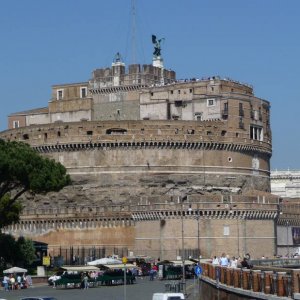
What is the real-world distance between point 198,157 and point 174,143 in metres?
2.21

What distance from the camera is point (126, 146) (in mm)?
80625

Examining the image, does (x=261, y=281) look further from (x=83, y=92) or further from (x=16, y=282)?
(x=83, y=92)

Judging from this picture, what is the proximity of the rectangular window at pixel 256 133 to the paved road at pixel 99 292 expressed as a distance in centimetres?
3426

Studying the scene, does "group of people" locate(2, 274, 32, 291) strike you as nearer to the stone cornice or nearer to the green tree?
the green tree

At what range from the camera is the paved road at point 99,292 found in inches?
1705

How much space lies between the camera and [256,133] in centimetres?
8575

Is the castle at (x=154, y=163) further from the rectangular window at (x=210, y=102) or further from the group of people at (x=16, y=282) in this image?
the group of people at (x=16, y=282)

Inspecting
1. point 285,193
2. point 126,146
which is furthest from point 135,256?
point 285,193

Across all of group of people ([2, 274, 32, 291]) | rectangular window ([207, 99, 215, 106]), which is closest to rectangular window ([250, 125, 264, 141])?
rectangular window ([207, 99, 215, 106])

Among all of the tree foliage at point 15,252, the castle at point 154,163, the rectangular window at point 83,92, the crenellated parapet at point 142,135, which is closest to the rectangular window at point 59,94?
the castle at point 154,163

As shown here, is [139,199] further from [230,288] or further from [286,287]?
[286,287]

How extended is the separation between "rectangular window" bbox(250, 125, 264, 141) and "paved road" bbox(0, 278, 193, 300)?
34.3m

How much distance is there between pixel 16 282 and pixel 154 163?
29783mm

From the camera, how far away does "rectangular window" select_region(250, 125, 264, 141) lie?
279 feet
